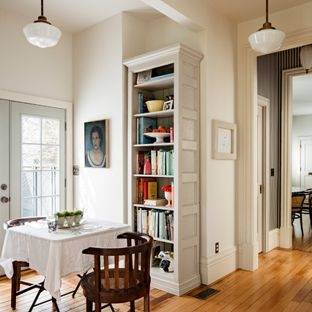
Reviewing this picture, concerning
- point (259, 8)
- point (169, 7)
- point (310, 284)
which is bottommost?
point (310, 284)

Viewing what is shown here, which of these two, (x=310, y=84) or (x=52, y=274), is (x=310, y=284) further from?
(x=310, y=84)

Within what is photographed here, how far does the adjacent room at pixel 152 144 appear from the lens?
321 cm

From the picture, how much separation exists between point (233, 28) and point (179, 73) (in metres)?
1.24

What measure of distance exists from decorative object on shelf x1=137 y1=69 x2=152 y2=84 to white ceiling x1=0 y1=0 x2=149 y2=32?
0.73 m

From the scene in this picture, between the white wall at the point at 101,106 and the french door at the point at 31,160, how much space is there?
0.24 metres

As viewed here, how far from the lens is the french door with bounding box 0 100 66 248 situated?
3799 millimetres

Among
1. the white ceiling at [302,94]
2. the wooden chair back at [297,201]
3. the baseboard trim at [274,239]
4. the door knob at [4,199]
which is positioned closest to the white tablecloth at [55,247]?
the door knob at [4,199]

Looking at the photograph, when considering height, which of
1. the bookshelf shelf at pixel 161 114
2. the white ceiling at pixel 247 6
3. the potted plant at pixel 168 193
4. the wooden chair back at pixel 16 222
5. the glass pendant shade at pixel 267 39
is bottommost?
the wooden chair back at pixel 16 222

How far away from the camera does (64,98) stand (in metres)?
4.39

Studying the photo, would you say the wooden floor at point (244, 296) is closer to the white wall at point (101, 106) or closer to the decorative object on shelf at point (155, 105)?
the white wall at point (101, 106)

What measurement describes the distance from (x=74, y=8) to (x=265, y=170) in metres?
3.33

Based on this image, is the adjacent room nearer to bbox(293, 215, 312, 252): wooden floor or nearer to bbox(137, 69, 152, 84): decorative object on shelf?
bbox(137, 69, 152, 84): decorative object on shelf

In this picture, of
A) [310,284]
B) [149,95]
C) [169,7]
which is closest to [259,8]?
[169,7]

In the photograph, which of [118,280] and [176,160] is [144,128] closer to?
[176,160]
